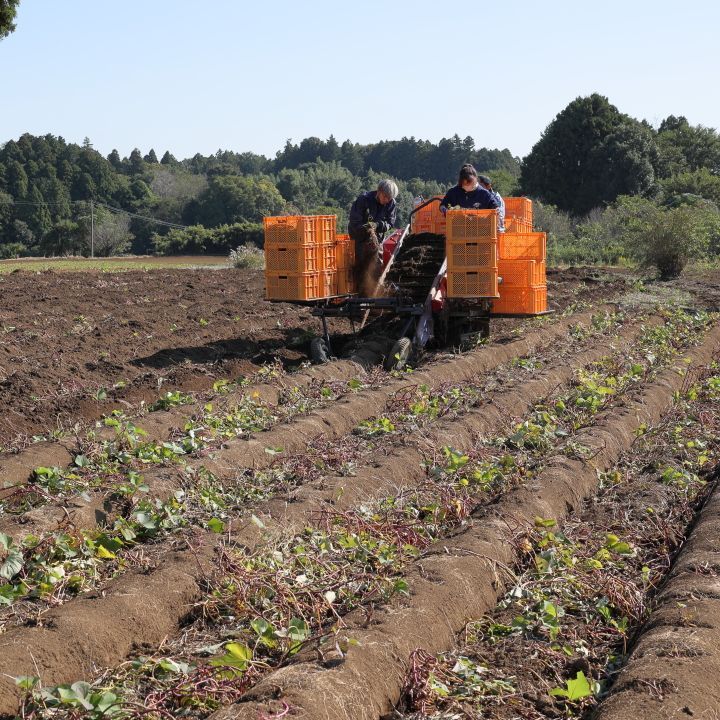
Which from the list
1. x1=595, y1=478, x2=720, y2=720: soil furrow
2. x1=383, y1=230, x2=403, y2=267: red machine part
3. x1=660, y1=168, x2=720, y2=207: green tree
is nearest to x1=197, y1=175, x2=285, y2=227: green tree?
x1=660, y1=168, x2=720, y2=207: green tree

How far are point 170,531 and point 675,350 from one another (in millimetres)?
9507

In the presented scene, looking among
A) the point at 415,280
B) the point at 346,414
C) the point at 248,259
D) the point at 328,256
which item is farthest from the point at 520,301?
the point at 248,259

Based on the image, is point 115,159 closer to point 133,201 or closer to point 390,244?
point 133,201

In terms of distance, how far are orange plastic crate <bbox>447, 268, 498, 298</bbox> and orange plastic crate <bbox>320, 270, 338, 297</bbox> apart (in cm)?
164

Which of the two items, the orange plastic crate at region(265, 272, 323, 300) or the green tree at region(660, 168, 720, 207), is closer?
the orange plastic crate at region(265, 272, 323, 300)

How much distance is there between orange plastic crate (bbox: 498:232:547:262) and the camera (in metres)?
14.0

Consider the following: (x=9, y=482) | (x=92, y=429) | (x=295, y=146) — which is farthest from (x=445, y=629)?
(x=295, y=146)

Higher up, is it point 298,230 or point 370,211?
point 370,211

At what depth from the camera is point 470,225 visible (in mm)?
13336

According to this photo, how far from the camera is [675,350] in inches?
567

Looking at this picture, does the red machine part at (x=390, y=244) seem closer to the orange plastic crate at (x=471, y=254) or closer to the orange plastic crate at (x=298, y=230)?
the orange plastic crate at (x=298, y=230)

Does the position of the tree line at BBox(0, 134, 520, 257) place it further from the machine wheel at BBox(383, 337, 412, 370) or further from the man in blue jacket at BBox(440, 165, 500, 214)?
the machine wheel at BBox(383, 337, 412, 370)

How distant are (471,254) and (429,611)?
8.53 metres

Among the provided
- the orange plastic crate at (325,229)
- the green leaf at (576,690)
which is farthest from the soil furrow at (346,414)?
the green leaf at (576,690)
